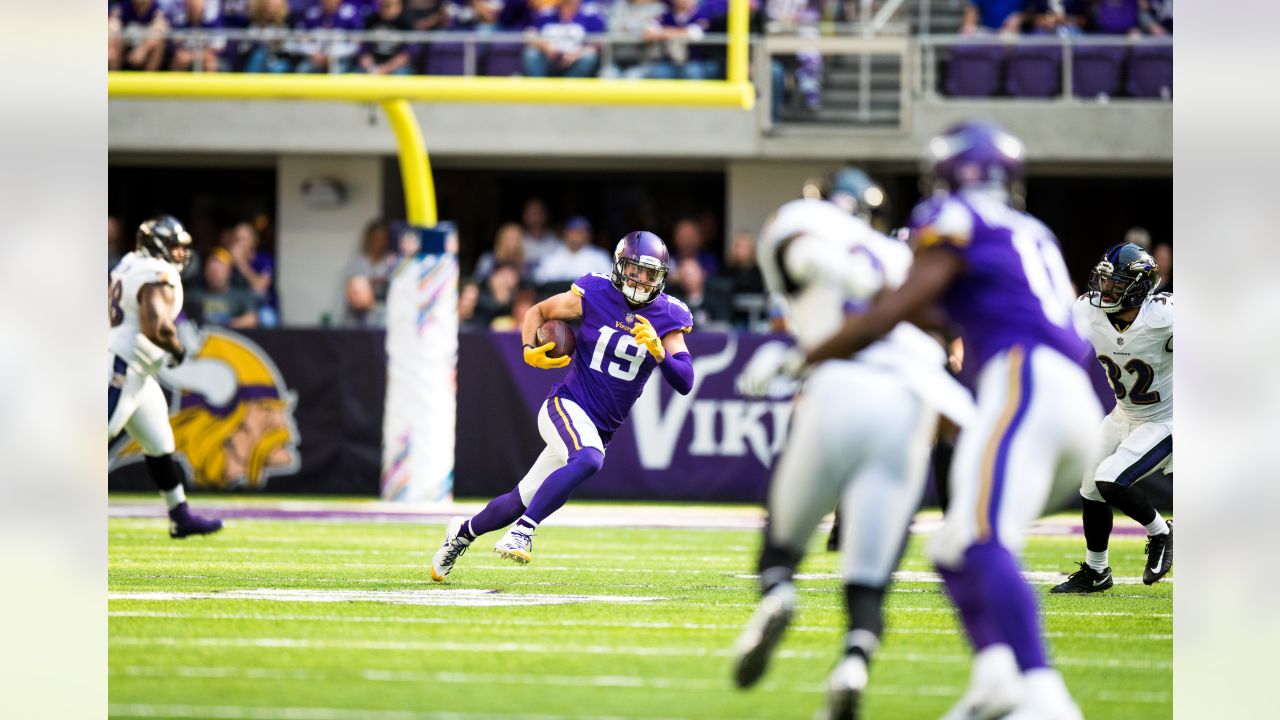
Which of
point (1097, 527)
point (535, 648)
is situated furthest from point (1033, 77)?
point (535, 648)

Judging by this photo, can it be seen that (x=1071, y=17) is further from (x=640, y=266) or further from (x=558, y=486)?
(x=558, y=486)

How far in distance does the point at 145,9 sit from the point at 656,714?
13.4m

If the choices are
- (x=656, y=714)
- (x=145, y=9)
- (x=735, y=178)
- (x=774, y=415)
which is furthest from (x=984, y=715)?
(x=145, y=9)

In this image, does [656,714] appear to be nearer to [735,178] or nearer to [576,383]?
[576,383]

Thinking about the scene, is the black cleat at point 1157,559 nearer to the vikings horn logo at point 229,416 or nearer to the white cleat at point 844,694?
the white cleat at point 844,694

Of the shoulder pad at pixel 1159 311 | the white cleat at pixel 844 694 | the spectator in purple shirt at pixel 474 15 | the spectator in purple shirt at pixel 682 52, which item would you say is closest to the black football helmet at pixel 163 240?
the shoulder pad at pixel 1159 311

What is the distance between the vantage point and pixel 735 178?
1694cm

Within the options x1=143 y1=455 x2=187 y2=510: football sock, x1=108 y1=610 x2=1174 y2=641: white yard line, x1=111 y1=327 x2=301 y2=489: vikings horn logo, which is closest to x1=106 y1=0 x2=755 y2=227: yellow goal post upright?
x1=111 y1=327 x2=301 y2=489: vikings horn logo

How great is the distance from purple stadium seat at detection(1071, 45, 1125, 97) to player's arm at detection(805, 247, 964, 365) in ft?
40.0

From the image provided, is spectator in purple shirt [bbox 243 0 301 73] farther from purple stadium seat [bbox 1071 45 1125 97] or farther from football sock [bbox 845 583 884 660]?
football sock [bbox 845 583 884 660]

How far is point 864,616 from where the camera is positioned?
14.7 ft

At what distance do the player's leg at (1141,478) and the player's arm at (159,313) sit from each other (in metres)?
4.65

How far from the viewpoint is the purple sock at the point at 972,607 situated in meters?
4.16

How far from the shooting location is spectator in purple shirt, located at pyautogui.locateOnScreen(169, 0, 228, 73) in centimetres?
1584
